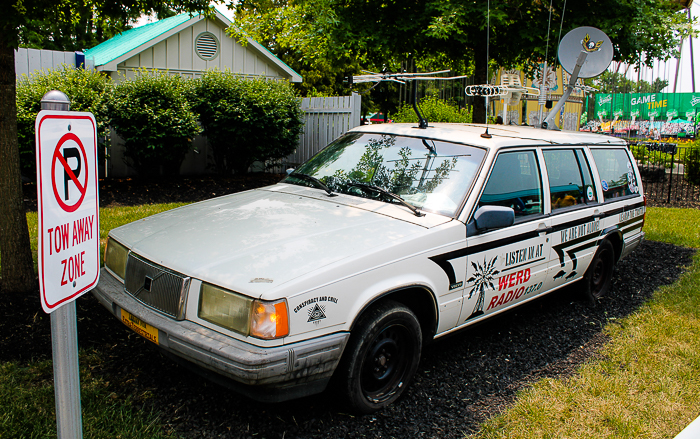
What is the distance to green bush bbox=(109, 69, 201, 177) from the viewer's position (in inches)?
401

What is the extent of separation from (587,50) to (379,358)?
A: 16.4ft

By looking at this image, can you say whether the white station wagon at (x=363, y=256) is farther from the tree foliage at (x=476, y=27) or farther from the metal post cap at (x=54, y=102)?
the tree foliage at (x=476, y=27)

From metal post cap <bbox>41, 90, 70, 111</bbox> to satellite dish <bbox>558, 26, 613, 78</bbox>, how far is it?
6194mm

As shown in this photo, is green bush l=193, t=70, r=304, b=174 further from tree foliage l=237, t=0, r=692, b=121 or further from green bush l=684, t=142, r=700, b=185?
green bush l=684, t=142, r=700, b=185

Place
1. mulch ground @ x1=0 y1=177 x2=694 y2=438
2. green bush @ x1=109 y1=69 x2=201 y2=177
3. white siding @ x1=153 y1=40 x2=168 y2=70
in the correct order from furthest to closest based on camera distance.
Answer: white siding @ x1=153 y1=40 x2=168 y2=70 < green bush @ x1=109 y1=69 x2=201 y2=177 < mulch ground @ x1=0 y1=177 x2=694 y2=438

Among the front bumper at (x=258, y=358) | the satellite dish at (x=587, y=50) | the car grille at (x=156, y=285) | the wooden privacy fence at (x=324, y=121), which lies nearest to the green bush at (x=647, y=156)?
the wooden privacy fence at (x=324, y=121)

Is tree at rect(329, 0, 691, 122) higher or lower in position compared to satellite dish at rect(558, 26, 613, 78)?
higher

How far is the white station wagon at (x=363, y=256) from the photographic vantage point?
285 cm

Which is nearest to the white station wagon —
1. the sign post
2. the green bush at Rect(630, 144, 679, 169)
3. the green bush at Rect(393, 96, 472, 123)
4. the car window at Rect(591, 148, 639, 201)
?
the car window at Rect(591, 148, 639, 201)

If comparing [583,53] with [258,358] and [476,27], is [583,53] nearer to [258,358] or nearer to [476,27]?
[476,27]

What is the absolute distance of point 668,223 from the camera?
10016 millimetres

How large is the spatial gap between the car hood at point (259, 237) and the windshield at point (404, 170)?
26 centimetres

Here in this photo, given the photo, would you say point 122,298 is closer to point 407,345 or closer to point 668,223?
point 407,345

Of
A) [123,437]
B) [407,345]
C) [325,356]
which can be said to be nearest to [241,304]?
[325,356]
